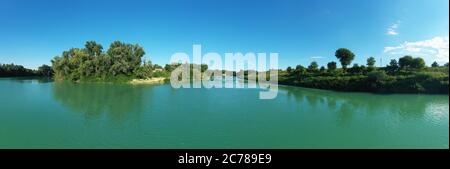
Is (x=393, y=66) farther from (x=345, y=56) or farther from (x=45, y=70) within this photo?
(x=45, y=70)

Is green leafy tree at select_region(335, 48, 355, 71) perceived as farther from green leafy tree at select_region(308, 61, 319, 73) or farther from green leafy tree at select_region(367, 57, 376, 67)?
green leafy tree at select_region(308, 61, 319, 73)

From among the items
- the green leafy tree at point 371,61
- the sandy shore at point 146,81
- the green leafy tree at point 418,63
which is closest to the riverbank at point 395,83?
the green leafy tree at point 418,63

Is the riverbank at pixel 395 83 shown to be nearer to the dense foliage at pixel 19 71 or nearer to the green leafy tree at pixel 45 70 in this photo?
the dense foliage at pixel 19 71

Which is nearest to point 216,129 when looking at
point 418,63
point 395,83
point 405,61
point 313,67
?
point 395,83

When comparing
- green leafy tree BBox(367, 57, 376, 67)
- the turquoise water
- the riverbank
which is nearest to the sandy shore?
the turquoise water

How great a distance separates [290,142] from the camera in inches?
410

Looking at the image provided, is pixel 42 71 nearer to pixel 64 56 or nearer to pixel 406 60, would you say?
pixel 64 56

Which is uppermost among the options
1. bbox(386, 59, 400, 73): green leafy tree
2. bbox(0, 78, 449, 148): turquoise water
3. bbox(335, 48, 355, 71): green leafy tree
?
bbox(335, 48, 355, 71): green leafy tree

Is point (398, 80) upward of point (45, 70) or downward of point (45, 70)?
downward

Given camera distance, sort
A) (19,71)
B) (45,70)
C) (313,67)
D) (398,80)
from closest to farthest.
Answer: (398,80), (313,67), (19,71), (45,70)

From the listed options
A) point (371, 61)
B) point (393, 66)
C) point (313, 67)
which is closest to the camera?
point (393, 66)

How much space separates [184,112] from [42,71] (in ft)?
301
